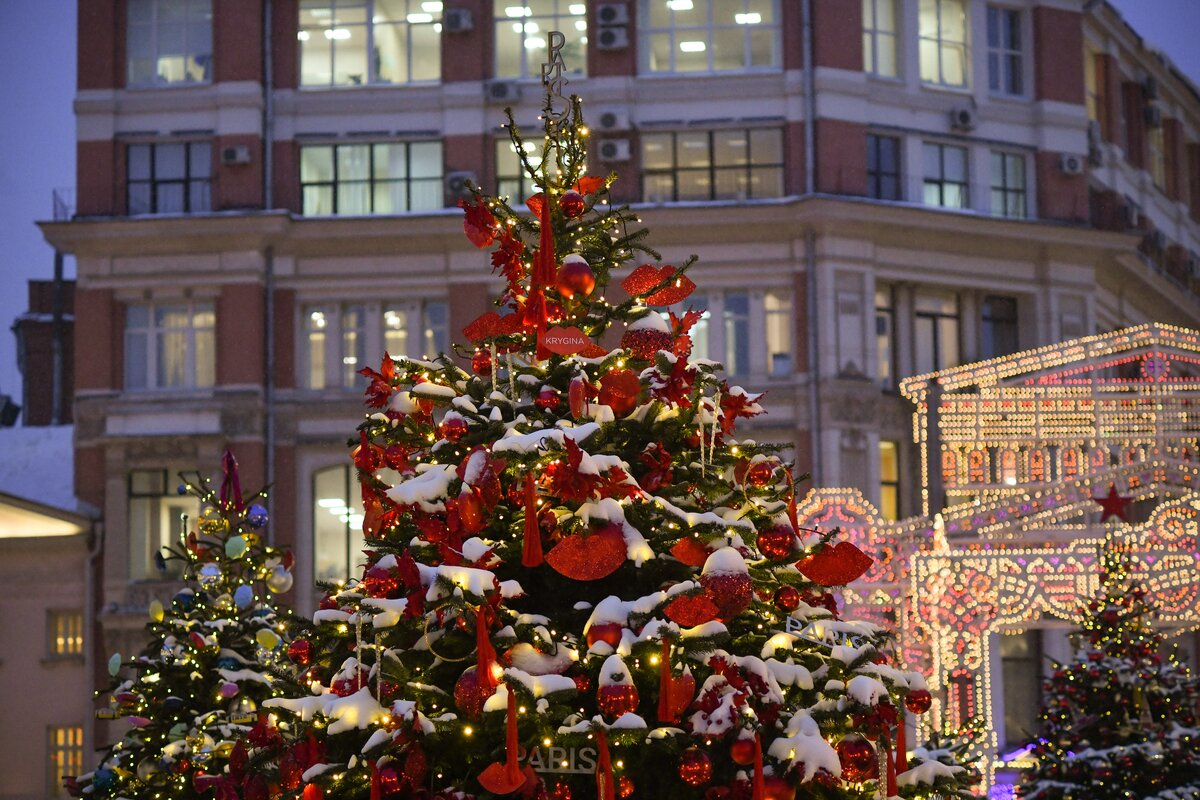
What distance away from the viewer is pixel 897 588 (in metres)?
20.0

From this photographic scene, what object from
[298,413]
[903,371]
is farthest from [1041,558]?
[298,413]

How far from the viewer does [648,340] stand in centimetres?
793

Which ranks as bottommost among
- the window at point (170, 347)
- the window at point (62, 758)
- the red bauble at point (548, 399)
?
the window at point (62, 758)

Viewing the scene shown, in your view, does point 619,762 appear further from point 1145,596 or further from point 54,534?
point 54,534

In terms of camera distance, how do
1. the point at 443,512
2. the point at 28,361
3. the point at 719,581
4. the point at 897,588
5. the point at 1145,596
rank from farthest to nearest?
the point at 28,361, the point at 897,588, the point at 1145,596, the point at 443,512, the point at 719,581

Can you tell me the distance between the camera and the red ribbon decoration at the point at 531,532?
287 inches

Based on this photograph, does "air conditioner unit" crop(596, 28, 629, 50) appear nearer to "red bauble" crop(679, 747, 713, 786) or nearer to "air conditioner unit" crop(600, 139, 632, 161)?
"air conditioner unit" crop(600, 139, 632, 161)

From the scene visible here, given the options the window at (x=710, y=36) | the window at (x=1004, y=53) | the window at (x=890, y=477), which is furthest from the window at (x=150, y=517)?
the window at (x=1004, y=53)

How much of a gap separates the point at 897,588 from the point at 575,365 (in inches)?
499

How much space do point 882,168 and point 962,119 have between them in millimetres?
1750

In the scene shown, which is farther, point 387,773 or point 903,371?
point 903,371

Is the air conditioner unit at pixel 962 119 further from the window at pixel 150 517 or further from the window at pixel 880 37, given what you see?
the window at pixel 150 517

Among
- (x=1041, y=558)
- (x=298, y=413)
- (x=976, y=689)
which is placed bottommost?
(x=976, y=689)

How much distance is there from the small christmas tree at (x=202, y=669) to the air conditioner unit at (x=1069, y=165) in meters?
21.9
